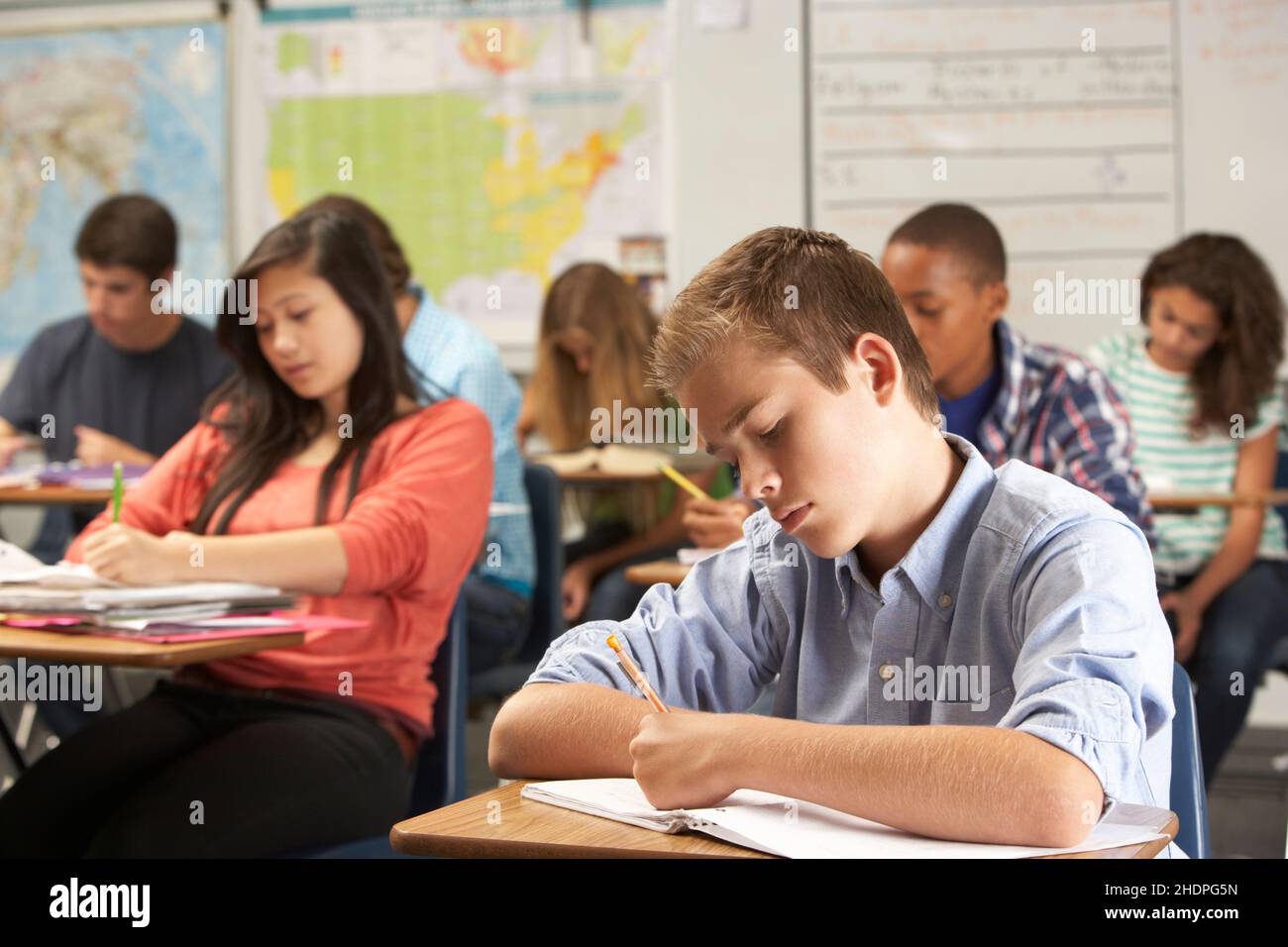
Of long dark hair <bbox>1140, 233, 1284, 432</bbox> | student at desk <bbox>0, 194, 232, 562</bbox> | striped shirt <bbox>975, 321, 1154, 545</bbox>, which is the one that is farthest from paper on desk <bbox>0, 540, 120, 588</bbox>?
long dark hair <bbox>1140, 233, 1284, 432</bbox>

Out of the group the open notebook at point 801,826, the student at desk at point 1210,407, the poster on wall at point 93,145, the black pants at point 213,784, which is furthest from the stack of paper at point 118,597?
the poster on wall at point 93,145

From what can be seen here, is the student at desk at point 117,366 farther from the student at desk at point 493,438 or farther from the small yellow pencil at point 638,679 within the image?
the small yellow pencil at point 638,679

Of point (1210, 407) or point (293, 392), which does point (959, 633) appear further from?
point (1210, 407)

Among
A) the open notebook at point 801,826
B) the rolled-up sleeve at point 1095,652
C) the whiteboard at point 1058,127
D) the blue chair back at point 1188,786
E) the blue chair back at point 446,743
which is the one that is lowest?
the blue chair back at point 446,743

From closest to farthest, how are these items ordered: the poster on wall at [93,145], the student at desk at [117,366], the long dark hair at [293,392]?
the long dark hair at [293,392] < the student at desk at [117,366] < the poster on wall at [93,145]

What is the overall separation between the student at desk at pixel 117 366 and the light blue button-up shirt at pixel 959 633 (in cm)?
285

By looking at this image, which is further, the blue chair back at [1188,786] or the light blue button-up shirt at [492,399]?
the light blue button-up shirt at [492,399]

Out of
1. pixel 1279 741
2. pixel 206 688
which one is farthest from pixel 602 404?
pixel 1279 741

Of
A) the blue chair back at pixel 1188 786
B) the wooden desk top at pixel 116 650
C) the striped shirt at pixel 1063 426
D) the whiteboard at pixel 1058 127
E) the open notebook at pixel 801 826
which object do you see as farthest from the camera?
the whiteboard at pixel 1058 127

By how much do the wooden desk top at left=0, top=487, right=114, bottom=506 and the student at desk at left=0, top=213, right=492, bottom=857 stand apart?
947 mm

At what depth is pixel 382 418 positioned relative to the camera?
2262 millimetres

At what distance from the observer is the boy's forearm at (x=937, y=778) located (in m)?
0.93

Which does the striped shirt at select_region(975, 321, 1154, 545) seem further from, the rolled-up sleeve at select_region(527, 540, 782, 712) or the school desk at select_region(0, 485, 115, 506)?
the school desk at select_region(0, 485, 115, 506)
